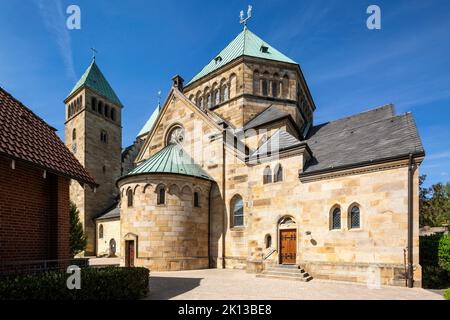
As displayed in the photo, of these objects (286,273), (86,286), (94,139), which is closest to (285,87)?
(286,273)

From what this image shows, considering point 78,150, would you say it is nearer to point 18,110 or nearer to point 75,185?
point 75,185

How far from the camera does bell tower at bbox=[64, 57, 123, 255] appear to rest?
1347 inches

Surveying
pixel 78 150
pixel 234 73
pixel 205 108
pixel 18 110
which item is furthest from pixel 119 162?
pixel 18 110

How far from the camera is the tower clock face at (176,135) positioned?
23.5m

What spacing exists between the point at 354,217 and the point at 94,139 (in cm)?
3287

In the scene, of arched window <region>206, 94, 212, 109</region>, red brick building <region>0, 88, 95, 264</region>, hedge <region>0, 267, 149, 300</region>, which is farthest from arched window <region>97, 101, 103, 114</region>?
hedge <region>0, 267, 149, 300</region>

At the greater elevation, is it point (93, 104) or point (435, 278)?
point (93, 104)

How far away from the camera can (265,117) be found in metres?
23.0

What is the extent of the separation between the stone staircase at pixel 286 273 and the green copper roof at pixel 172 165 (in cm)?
770

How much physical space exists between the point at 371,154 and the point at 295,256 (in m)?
6.72

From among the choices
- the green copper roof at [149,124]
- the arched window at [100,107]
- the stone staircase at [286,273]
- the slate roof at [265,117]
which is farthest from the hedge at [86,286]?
the green copper roof at [149,124]

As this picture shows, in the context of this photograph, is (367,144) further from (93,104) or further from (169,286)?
(93,104)

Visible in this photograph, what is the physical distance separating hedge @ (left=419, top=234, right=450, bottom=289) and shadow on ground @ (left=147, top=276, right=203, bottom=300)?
10383 millimetres

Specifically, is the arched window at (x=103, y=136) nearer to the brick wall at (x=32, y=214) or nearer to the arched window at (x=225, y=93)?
the arched window at (x=225, y=93)
